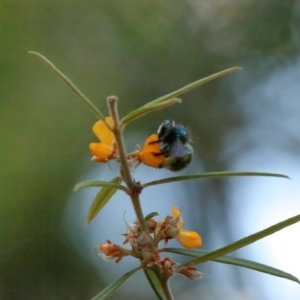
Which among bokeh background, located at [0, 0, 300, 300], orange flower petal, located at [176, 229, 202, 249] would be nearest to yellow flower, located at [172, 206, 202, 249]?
orange flower petal, located at [176, 229, 202, 249]

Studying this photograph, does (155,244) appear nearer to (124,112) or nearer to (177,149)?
(177,149)

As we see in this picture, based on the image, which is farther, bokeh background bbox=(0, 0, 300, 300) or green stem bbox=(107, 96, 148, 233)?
bokeh background bbox=(0, 0, 300, 300)

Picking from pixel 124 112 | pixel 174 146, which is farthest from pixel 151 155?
pixel 124 112

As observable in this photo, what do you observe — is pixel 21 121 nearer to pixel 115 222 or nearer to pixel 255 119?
pixel 115 222

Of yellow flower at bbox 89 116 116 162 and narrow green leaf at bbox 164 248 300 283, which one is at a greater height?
yellow flower at bbox 89 116 116 162

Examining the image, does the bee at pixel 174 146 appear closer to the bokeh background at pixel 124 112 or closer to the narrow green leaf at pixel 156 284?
the narrow green leaf at pixel 156 284

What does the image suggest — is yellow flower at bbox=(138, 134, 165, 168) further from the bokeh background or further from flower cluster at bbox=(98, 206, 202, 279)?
the bokeh background

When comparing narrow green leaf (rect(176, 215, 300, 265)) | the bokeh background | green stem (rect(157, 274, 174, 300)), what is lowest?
green stem (rect(157, 274, 174, 300))
